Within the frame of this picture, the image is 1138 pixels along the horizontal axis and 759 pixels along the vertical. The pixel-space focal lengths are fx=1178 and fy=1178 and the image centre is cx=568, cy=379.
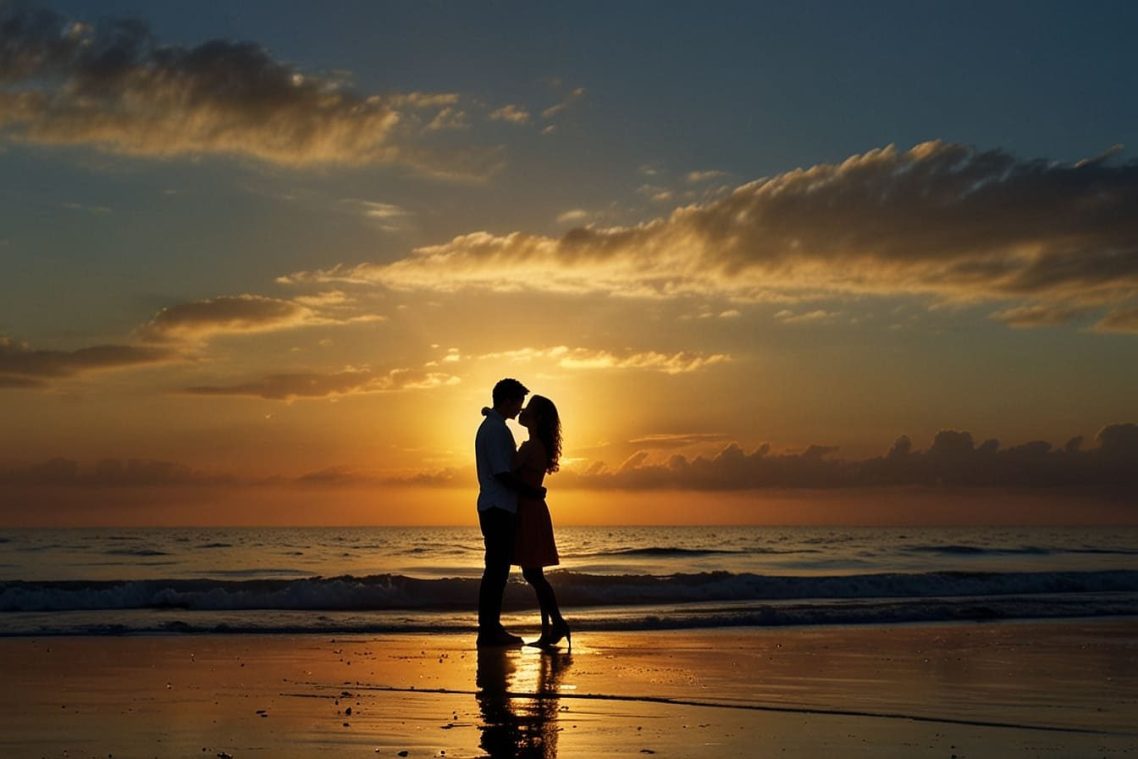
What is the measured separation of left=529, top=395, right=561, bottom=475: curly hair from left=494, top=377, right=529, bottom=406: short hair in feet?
0.52

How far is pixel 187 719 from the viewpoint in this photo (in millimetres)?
6762

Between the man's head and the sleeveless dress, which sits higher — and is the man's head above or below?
above

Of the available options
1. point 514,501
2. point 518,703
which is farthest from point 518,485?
point 518,703

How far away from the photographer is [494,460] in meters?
10.6

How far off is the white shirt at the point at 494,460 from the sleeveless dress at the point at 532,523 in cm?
13

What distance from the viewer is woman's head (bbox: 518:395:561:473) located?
10773mm

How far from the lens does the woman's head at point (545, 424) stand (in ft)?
35.3

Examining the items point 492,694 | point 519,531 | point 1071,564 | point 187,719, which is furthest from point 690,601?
point 1071,564

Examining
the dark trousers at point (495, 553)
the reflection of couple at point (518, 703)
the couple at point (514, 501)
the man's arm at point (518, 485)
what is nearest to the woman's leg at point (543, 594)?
the couple at point (514, 501)

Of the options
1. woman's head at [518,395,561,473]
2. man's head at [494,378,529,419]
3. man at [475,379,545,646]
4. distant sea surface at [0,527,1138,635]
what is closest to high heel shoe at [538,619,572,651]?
man at [475,379,545,646]

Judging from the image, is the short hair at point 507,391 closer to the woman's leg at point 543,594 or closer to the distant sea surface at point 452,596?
the woman's leg at point 543,594

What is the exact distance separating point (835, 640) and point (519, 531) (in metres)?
3.76

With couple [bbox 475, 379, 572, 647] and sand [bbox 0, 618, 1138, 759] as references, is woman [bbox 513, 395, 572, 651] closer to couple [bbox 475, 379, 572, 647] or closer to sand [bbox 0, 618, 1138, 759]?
couple [bbox 475, 379, 572, 647]

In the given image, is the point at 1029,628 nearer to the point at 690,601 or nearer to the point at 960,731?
the point at 690,601
